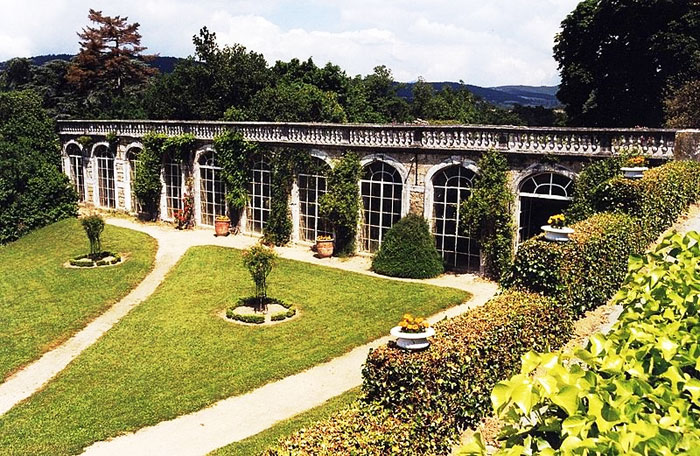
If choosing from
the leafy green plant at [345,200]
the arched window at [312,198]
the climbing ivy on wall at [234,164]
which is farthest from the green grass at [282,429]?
the climbing ivy on wall at [234,164]

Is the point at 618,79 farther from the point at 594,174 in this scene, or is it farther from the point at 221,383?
the point at 221,383

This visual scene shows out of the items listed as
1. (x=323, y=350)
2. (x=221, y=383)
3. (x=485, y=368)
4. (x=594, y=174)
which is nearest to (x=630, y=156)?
(x=594, y=174)

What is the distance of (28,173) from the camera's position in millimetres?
31281

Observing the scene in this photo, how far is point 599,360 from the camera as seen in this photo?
364 cm

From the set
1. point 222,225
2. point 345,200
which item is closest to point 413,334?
point 345,200

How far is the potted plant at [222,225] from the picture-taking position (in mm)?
27609

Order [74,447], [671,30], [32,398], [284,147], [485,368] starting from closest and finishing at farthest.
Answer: [485,368] < [74,447] < [32,398] < [284,147] < [671,30]

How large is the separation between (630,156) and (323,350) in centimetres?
1059

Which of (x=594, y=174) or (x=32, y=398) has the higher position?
(x=594, y=174)

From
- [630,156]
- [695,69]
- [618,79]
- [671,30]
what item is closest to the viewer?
[630,156]

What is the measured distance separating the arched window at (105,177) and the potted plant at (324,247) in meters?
16.2

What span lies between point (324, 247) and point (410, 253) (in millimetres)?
4134

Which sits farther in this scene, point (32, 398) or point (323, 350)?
point (323, 350)

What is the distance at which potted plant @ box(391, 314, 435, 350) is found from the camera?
780cm
